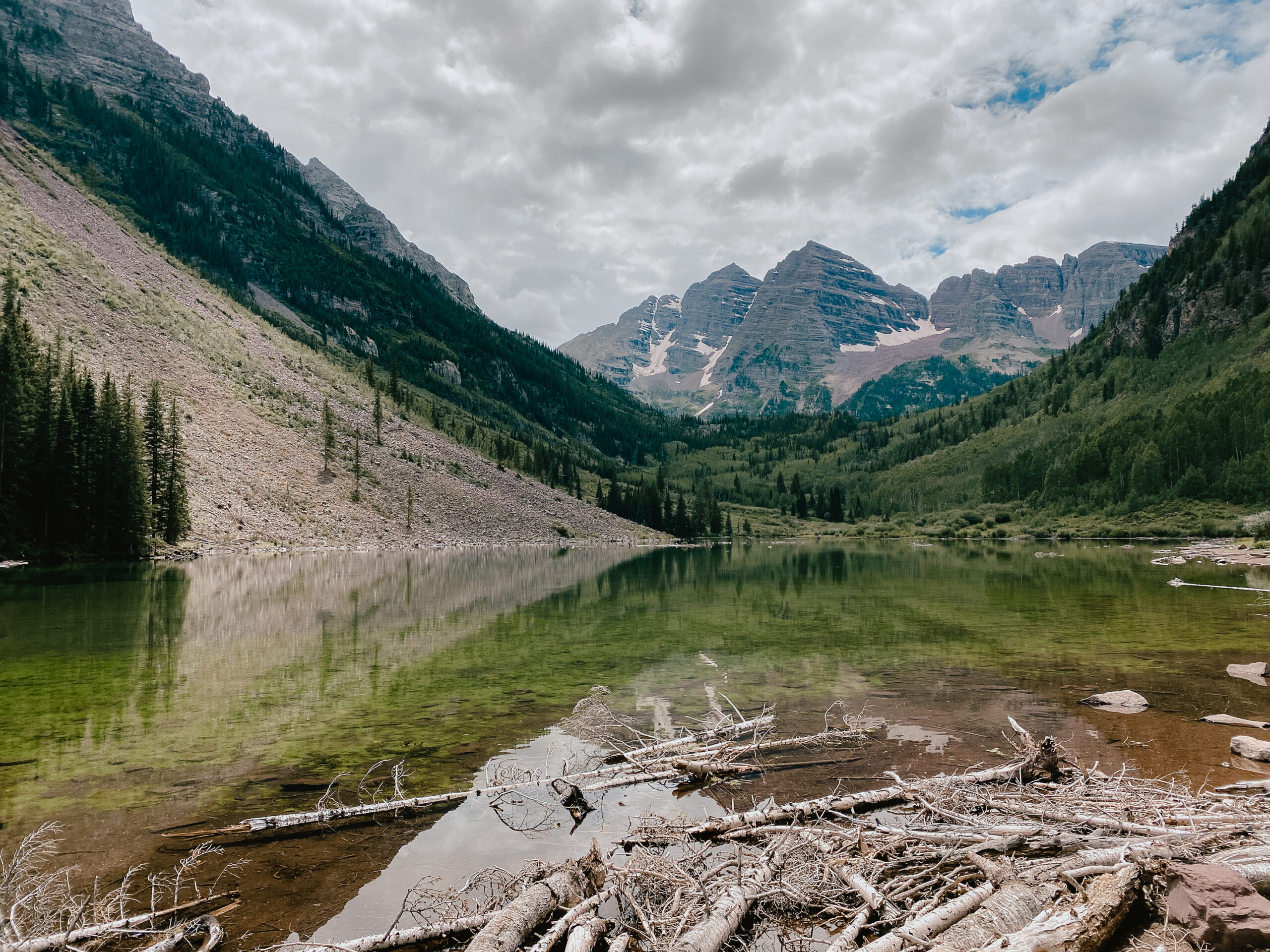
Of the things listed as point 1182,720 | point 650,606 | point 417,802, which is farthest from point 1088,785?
point 650,606

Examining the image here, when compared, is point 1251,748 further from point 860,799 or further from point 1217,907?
point 1217,907

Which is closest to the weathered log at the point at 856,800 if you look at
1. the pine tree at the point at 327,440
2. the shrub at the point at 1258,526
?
the shrub at the point at 1258,526

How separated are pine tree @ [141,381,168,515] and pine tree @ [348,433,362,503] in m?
30.9

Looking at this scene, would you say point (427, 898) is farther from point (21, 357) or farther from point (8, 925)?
point (21, 357)

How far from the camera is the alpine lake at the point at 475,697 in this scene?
10664mm

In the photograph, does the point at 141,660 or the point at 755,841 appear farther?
the point at 141,660

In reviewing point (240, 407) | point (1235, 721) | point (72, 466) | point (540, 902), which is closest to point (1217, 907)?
point (540, 902)

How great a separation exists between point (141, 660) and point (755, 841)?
24.5 meters

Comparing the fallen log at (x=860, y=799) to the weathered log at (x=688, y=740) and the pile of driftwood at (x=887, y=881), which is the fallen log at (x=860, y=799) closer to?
the pile of driftwood at (x=887, y=881)

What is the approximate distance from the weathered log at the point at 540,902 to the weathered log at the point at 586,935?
54cm

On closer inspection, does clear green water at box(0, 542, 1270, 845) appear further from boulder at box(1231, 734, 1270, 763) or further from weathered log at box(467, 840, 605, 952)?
weathered log at box(467, 840, 605, 952)

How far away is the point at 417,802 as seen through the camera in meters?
11.7

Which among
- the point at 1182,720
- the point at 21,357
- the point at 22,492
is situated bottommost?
the point at 1182,720

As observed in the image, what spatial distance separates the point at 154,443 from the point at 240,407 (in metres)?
31.1
